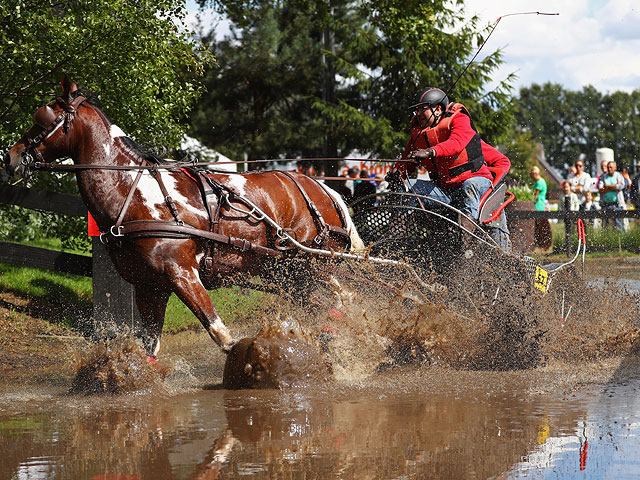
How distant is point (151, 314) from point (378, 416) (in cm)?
235

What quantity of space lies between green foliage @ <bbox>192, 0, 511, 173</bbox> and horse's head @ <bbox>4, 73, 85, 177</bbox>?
9.50 metres

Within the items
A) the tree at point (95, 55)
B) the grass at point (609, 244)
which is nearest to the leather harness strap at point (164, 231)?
the tree at point (95, 55)

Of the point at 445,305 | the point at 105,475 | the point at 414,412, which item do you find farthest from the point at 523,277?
the point at 105,475

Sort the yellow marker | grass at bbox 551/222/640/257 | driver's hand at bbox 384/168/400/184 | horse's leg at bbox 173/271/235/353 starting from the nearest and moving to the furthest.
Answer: horse's leg at bbox 173/271/235/353 < the yellow marker < driver's hand at bbox 384/168/400/184 < grass at bbox 551/222/640/257

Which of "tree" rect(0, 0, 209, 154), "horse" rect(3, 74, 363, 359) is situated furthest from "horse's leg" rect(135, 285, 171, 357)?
"tree" rect(0, 0, 209, 154)

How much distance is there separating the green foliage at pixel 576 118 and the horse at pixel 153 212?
81.4 m

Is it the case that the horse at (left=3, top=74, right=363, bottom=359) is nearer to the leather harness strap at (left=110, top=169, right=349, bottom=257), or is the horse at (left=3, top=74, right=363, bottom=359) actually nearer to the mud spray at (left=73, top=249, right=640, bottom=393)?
the leather harness strap at (left=110, top=169, right=349, bottom=257)

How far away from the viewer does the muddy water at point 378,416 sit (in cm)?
388

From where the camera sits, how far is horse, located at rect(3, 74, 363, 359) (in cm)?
606

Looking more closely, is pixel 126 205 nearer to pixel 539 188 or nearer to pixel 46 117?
pixel 46 117

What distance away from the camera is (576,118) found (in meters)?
91.2

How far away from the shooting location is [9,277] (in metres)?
9.69

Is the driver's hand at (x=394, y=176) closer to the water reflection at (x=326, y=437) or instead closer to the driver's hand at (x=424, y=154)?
the driver's hand at (x=424, y=154)

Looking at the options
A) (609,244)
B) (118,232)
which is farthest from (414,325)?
(609,244)
